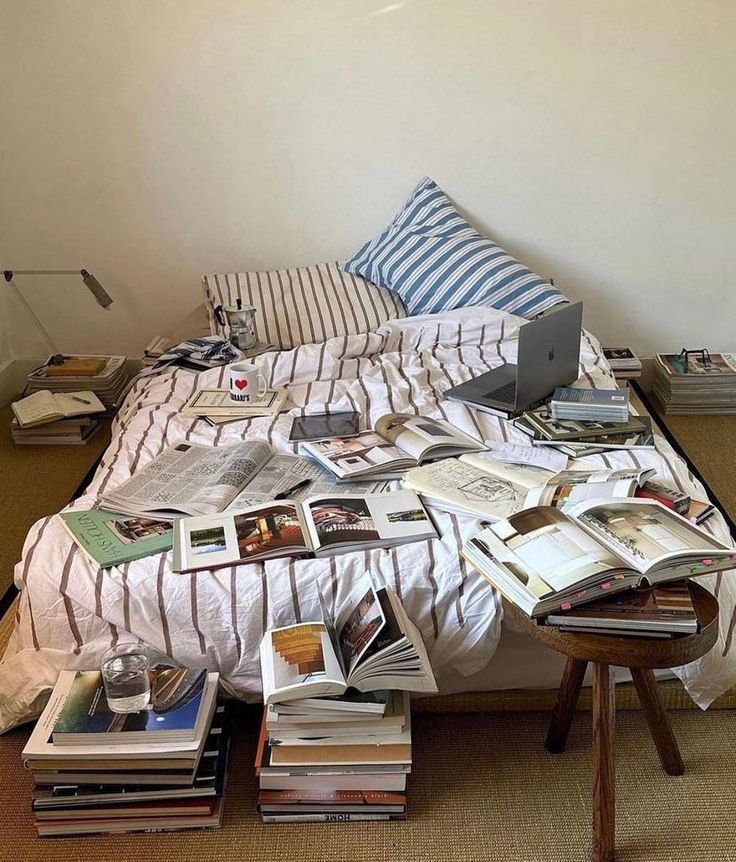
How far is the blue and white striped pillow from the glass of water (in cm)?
182

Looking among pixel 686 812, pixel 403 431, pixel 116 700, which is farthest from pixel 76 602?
pixel 686 812

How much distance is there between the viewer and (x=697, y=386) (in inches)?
131

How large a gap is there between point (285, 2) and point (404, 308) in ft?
3.77

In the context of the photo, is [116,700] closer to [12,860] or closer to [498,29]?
[12,860]

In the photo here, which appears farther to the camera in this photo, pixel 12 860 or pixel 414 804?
pixel 414 804

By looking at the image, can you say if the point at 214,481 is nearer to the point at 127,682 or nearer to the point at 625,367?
the point at 127,682

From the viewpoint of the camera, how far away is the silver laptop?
2.22 m

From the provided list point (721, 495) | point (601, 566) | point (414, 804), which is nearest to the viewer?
point (601, 566)

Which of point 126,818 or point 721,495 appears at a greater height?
point 126,818

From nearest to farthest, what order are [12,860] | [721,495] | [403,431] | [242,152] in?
[12,860]
[403,431]
[721,495]
[242,152]

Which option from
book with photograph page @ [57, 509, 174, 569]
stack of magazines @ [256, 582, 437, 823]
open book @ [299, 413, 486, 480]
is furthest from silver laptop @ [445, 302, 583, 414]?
book with photograph page @ [57, 509, 174, 569]

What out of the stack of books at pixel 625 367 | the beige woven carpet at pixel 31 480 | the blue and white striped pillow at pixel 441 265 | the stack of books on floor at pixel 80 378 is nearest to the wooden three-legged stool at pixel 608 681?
the beige woven carpet at pixel 31 480

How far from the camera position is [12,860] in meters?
1.56

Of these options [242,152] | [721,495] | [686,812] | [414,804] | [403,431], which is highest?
[242,152]
